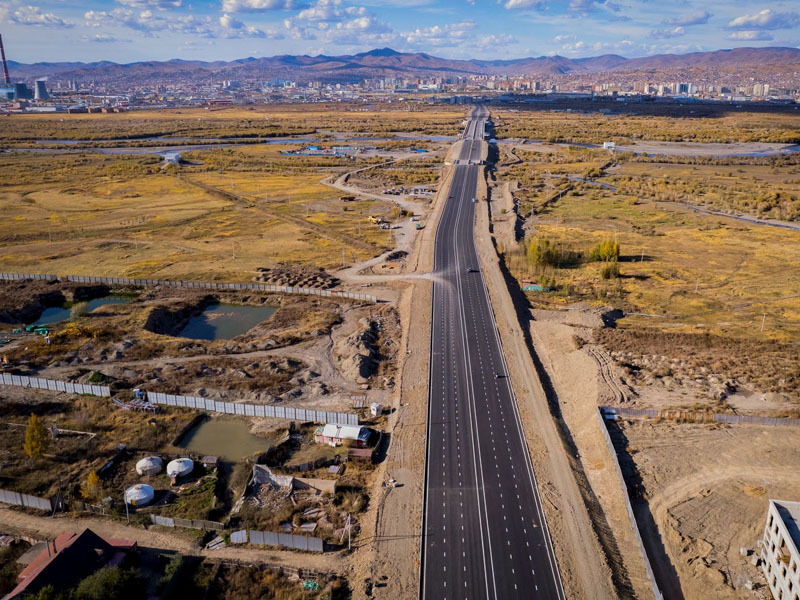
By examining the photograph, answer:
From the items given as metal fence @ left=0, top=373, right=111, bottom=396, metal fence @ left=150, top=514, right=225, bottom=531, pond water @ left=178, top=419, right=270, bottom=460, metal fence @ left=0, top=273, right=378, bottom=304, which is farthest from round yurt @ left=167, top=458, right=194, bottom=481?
metal fence @ left=0, top=273, right=378, bottom=304

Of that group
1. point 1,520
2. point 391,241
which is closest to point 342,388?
point 1,520

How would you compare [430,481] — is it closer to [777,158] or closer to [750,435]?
[750,435]

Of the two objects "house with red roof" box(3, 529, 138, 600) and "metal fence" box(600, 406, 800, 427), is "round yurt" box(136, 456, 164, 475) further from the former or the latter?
"metal fence" box(600, 406, 800, 427)

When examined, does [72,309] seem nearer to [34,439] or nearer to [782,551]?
[34,439]

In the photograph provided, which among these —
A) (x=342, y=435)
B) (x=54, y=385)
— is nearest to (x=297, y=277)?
(x=54, y=385)

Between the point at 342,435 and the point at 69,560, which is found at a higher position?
the point at 69,560

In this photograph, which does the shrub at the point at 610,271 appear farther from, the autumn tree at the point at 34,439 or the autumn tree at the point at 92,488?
the autumn tree at the point at 34,439

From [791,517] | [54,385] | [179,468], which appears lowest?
[179,468]
